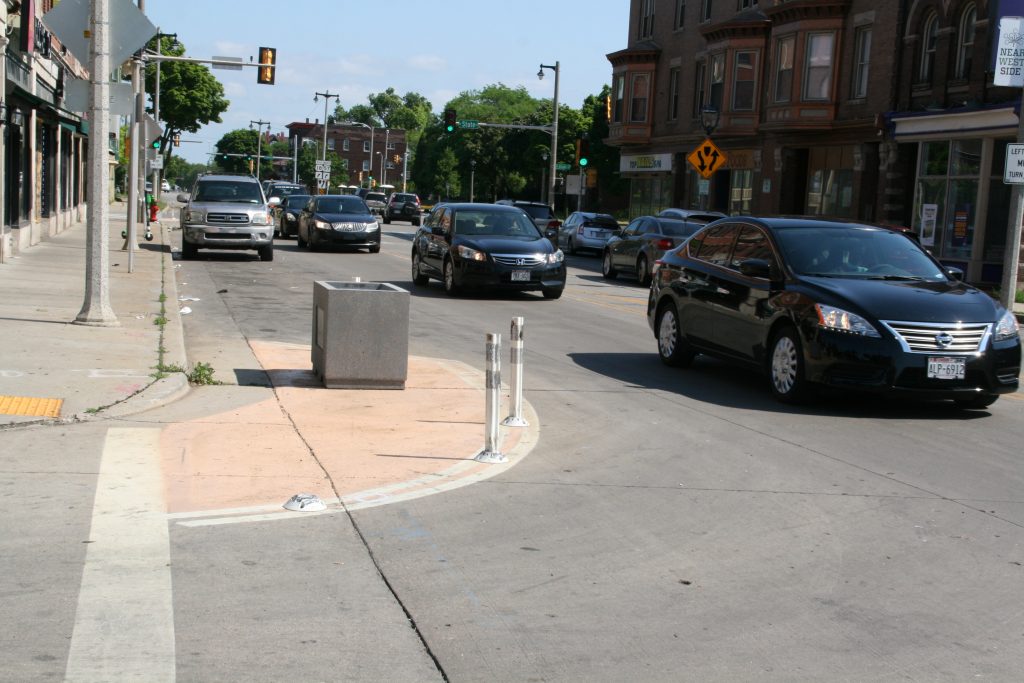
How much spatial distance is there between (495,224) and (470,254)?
136 centimetres

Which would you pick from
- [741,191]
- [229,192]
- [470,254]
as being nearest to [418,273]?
[470,254]

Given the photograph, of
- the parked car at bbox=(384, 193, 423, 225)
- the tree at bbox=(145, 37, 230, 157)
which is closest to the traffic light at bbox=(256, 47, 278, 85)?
the parked car at bbox=(384, 193, 423, 225)

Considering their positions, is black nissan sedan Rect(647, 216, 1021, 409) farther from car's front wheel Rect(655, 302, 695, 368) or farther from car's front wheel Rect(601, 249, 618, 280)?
car's front wheel Rect(601, 249, 618, 280)

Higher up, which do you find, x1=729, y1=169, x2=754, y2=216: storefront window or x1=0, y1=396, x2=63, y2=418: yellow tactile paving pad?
x1=729, y1=169, x2=754, y2=216: storefront window

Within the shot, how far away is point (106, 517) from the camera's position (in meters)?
6.32

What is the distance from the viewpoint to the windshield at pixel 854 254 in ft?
35.6

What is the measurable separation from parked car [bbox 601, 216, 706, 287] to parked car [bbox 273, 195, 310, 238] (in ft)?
42.4

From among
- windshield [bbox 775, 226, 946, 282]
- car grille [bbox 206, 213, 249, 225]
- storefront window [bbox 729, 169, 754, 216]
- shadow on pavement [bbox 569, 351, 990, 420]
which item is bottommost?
shadow on pavement [bbox 569, 351, 990, 420]

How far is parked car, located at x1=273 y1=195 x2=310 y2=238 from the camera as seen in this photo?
38.3 m

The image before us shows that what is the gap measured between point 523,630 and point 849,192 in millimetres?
33105

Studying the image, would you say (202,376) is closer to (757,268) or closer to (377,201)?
(757,268)

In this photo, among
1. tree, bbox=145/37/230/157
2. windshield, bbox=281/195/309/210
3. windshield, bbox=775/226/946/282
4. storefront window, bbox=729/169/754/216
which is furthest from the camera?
tree, bbox=145/37/230/157

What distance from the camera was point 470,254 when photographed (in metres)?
20.1

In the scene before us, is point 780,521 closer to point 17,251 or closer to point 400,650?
point 400,650
